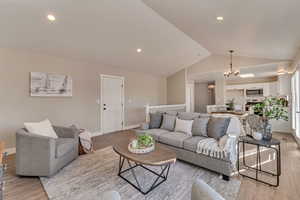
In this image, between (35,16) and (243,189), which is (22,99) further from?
(243,189)

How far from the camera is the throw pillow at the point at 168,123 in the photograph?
368cm

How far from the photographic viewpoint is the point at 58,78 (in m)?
4.25

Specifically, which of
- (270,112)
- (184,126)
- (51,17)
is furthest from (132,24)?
(270,112)

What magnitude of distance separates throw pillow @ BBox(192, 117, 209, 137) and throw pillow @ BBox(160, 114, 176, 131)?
58 cm

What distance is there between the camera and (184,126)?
3363 millimetres

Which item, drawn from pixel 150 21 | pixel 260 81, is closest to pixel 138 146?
pixel 150 21

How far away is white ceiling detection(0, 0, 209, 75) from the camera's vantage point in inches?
110

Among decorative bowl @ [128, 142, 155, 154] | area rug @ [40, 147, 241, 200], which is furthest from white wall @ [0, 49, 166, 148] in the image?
decorative bowl @ [128, 142, 155, 154]

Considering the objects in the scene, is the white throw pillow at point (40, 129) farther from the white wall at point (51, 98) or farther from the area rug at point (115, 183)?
the white wall at point (51, 98)

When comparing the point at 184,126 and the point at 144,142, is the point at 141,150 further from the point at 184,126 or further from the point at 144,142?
the point at 184,126

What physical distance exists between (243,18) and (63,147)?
12.8ft

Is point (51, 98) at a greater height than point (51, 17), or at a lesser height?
lesser

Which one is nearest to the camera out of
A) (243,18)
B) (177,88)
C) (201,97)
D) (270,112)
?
(270,112)

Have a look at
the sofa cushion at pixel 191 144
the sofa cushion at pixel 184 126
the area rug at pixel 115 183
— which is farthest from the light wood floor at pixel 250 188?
the sofa cushion at pixel 184 126
